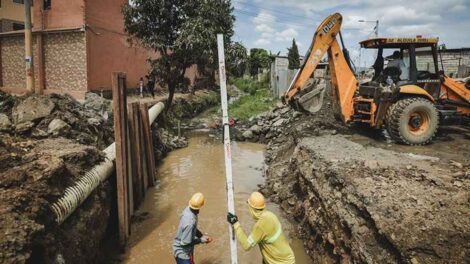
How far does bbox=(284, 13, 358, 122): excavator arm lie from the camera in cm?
907

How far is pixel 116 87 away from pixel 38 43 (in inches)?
605

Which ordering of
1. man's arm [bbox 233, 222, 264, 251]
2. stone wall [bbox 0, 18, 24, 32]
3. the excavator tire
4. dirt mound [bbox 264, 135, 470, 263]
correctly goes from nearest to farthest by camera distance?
dirt mound [bbox 264, 135, 470, 263], man's arm [bbox 233, 222, 264, 251], the excavator tire, stone wall [bbox 0, 18, 24, 32]

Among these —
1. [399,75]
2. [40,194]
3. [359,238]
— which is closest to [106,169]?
[40,194]

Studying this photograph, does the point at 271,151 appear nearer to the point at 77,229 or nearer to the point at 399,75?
the point at 399,75

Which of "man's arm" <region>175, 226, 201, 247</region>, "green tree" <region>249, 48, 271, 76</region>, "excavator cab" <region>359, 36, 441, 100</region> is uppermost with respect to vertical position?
"green tree" <region>249, 48, 271, 76</region>

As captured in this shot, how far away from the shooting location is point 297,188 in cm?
816

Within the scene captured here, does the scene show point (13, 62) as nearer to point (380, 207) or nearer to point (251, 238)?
point (251, 238)

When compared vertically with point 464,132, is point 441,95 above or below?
above

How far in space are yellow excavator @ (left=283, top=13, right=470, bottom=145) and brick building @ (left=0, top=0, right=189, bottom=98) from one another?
535 inches

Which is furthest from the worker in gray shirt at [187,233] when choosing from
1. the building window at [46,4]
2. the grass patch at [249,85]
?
the grass patch at [249,85]

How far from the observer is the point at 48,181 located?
186 inches

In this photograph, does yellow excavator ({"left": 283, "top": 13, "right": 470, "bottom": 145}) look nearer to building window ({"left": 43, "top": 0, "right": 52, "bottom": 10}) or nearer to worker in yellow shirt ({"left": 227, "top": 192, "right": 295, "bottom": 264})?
worker in yellow shirt ({"left": 227, "top": 192, "right": 295, "bottom": 264})

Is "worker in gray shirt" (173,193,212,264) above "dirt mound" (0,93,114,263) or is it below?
below

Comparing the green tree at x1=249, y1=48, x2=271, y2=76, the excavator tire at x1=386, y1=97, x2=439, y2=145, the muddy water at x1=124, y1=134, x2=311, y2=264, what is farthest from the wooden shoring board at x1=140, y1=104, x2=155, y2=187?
the green tree at x1=249, y1=48, x2=271, y2=76
